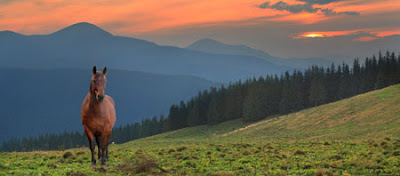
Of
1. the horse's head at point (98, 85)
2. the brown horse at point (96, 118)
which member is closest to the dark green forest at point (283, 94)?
the brown horse at point (96, 118)

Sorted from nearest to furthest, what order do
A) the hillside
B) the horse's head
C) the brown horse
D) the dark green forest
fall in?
the horse's head → the brown horse → the hillside → the dark green forest

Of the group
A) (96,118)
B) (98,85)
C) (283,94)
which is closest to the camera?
(98,85)

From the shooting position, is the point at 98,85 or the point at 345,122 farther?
the point at 345,122

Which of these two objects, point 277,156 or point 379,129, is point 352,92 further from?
point 277,156

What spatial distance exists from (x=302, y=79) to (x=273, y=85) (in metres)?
12.2

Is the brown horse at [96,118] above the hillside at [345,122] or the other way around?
above

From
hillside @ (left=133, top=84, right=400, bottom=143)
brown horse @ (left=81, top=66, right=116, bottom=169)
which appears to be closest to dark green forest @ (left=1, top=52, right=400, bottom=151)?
hillside @ (left=133, top=84, right=400, bottom=143)

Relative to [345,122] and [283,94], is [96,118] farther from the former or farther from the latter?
[283,94]

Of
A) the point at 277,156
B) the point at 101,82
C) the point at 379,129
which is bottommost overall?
the point at 379,129

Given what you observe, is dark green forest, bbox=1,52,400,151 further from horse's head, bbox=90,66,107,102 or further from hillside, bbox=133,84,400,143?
horse's head, bbox=90,66,107,102

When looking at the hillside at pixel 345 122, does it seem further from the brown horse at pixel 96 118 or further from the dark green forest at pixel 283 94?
the dark green forest at pixel 283 94

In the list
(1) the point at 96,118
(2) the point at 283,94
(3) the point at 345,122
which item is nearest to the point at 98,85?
(1) the point at 96,118

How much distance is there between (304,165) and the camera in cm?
1423

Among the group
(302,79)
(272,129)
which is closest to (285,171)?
(272,129)
